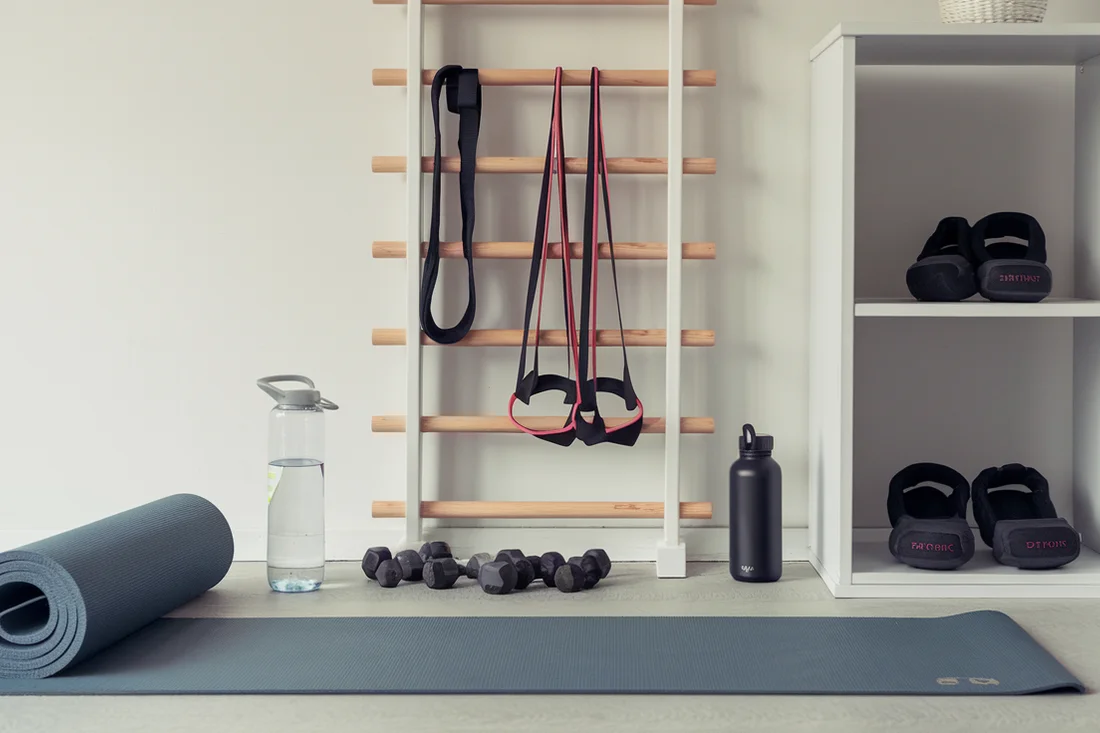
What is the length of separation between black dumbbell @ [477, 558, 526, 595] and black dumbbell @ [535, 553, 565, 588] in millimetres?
67

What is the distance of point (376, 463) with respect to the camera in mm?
2436

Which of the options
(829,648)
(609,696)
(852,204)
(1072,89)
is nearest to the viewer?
(609,696)

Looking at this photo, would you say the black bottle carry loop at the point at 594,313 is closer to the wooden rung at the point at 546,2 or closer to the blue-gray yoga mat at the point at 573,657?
the wooden rung at the point at 546,2

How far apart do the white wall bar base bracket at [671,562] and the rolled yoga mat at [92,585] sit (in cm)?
94

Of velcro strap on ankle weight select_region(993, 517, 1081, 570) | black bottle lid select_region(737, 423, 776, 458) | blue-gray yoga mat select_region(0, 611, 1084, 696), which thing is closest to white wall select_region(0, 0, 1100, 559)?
black bottle lid select_region(737, 423, 776, 458)

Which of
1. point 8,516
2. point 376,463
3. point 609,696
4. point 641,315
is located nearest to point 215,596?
point 376,463

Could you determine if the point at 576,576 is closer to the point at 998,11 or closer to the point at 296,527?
the point at 296,527

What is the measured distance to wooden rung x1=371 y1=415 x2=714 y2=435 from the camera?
229 cm

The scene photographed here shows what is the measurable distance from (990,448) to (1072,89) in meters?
0.84

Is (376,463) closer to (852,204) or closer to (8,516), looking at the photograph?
(8,516)

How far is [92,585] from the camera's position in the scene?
1.61 m

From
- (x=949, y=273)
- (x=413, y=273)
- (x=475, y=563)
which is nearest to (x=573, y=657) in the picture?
(x=475, y=563)

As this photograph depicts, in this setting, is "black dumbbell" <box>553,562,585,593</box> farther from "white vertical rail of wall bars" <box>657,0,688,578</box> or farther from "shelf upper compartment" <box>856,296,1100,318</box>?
"shelf upper compartment" <box>856,296,1100,318</box>

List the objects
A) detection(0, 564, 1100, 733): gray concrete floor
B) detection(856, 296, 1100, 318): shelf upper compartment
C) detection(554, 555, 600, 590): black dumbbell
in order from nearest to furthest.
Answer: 1. detection(0, 564, 1100, 733): gray concrete floor
2. detection(856, 296, 1100, 318): shelf upper compartment
3. detection(554, 555, 600, 590): black dumbbell
